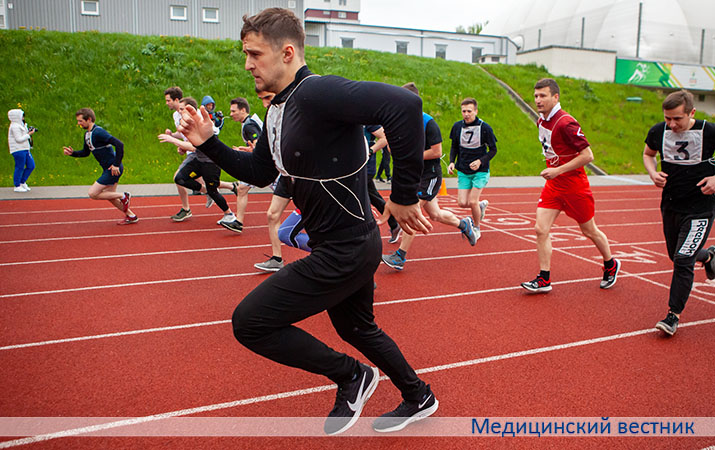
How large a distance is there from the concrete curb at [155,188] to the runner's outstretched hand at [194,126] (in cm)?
1110

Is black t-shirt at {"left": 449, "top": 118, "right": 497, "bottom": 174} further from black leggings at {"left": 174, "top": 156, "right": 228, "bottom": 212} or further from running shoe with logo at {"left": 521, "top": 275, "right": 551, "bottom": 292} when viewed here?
black leggings at {"left": 174, "top": 156, "right": 228, "bottom": 212}

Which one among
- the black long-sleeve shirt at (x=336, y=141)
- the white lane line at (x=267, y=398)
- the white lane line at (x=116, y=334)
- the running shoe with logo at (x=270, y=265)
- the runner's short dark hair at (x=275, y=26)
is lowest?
the white lane line at (x=116, y=334)

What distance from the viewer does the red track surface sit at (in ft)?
10.5

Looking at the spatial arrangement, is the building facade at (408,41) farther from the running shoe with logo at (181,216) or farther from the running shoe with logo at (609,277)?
the running shoe with logo at (609,277)

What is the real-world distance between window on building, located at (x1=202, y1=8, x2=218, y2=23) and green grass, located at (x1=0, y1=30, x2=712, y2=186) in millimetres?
9447

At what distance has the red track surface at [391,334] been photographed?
3197mm

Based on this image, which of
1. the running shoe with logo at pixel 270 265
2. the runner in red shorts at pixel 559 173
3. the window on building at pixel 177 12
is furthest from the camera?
the window on building at pixel 177 12

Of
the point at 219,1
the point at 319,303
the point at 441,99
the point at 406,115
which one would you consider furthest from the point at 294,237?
the point at 219,1

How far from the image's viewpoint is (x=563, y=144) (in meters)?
5.24

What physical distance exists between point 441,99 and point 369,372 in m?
21.4

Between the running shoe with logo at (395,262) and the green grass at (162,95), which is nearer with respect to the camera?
the running shoe with logo at (395,262)

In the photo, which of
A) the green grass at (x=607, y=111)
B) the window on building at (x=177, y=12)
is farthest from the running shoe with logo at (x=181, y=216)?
the window on building at (x=177, y=12)

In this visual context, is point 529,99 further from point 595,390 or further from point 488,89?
point 595,390

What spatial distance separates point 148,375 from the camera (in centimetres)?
361
